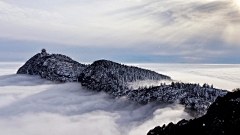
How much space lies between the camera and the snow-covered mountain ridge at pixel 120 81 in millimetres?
57834

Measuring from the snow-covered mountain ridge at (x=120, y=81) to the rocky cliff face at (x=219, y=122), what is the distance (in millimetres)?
37682

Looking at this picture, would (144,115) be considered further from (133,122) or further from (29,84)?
(29,84)

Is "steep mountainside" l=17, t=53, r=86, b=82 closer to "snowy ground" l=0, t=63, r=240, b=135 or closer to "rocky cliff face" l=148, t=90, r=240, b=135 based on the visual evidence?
"snowy ground" l=0, t=63, r=240, b=135

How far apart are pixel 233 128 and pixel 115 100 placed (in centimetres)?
6906

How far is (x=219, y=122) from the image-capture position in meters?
14.5

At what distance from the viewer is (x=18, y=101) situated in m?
86.9

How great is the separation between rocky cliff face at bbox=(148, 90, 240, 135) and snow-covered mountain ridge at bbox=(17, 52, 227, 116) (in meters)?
37.7

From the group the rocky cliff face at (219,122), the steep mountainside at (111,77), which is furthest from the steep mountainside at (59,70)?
the rocky cliff face at (219,122)

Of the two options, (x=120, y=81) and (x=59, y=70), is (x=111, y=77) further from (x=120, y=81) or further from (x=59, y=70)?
(x=59, y=70)

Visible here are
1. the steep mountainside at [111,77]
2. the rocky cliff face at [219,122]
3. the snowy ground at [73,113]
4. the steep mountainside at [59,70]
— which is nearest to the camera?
the rocky cliff face at [219,122]

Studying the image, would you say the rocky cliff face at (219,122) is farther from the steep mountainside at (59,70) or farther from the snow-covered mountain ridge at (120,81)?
the steep mountainside at (59,70)

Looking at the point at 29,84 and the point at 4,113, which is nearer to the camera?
the point at 4,113

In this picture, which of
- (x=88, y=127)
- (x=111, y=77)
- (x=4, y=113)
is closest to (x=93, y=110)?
(x=88, y=127)

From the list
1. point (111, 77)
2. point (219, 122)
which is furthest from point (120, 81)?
point (219, 122)
